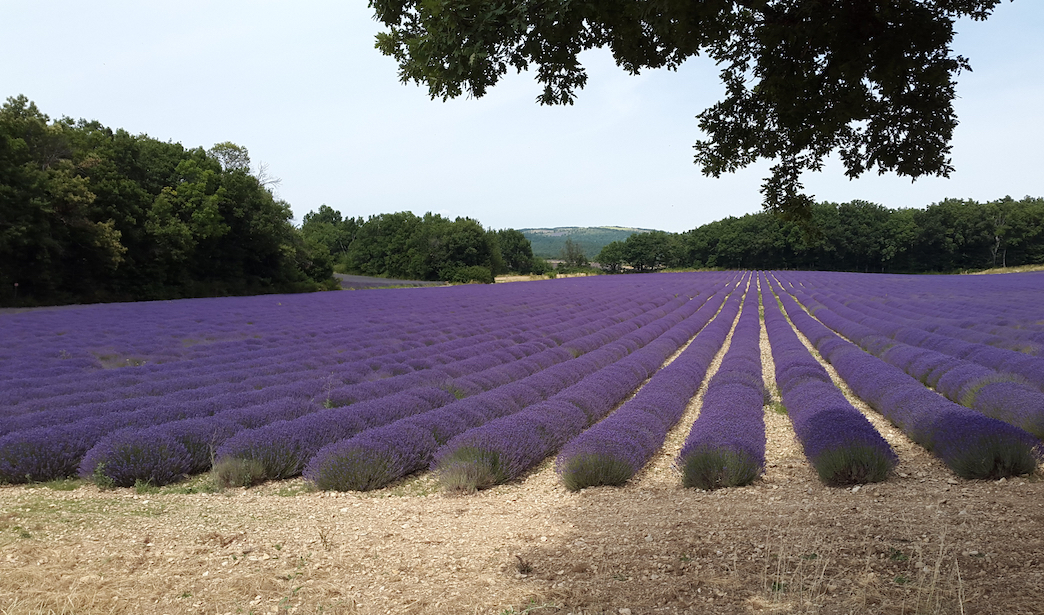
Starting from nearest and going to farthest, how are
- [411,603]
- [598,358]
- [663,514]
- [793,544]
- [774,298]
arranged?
[411,603] → [793,544] → [663,514] → [598,358] → [774,298]

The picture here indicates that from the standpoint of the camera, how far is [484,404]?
7.04m

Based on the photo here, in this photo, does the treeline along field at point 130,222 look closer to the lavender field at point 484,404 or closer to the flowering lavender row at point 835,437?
the lavender field at point 484,404

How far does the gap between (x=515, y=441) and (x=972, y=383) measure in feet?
20.2

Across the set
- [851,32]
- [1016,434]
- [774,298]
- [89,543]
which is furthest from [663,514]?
[774,298]

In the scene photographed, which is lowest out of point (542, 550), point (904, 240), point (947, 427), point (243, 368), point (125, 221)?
point (542, 550)

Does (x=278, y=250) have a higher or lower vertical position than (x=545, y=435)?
higher

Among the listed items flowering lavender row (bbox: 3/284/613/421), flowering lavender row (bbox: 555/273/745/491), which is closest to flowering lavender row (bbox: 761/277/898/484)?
flowering lavender row (bbox: 555/273/745/491)

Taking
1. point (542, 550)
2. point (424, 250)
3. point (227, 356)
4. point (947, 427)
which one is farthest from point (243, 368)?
point (424, 250)

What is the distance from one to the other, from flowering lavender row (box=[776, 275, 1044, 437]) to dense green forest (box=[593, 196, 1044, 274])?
2558 inches

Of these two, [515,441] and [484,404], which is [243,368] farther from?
[515,441]

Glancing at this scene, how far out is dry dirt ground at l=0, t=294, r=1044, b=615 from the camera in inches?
108

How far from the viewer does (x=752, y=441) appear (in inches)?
210

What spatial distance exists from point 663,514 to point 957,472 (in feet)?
8.30

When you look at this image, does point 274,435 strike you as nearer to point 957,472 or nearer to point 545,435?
point 545,435
